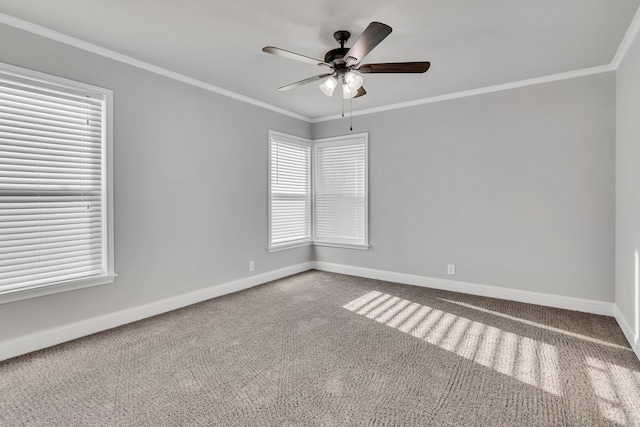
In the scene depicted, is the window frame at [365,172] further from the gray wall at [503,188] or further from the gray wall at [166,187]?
the gray wall at [166,187]

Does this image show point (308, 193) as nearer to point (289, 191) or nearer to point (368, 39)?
point (289, 191)

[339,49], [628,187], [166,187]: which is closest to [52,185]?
[166,187]

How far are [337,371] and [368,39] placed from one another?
2213mm

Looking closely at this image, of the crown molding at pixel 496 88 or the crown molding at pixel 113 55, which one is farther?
the crown molding at pixel 496 88

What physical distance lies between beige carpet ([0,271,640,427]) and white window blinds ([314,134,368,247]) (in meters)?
1.76

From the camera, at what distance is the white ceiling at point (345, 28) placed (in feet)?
7.54

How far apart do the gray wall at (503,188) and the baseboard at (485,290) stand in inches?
2.6

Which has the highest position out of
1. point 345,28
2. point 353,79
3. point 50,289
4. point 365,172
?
point 345,28

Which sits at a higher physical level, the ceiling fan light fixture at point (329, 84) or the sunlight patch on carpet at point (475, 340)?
the ceiling fan light fixture at point (329, 84)

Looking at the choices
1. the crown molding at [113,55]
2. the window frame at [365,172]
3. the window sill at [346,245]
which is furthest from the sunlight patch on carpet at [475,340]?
the crown molding at [113,55]

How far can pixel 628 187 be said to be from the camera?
2.82 m

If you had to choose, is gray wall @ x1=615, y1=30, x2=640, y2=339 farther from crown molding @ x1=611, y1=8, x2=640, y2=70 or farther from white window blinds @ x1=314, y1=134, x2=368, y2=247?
white window blinds @ x1=314, y1=134, x2=368, y2=247

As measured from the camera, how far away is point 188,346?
272 centimetres

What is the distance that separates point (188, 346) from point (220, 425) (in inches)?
42.8
